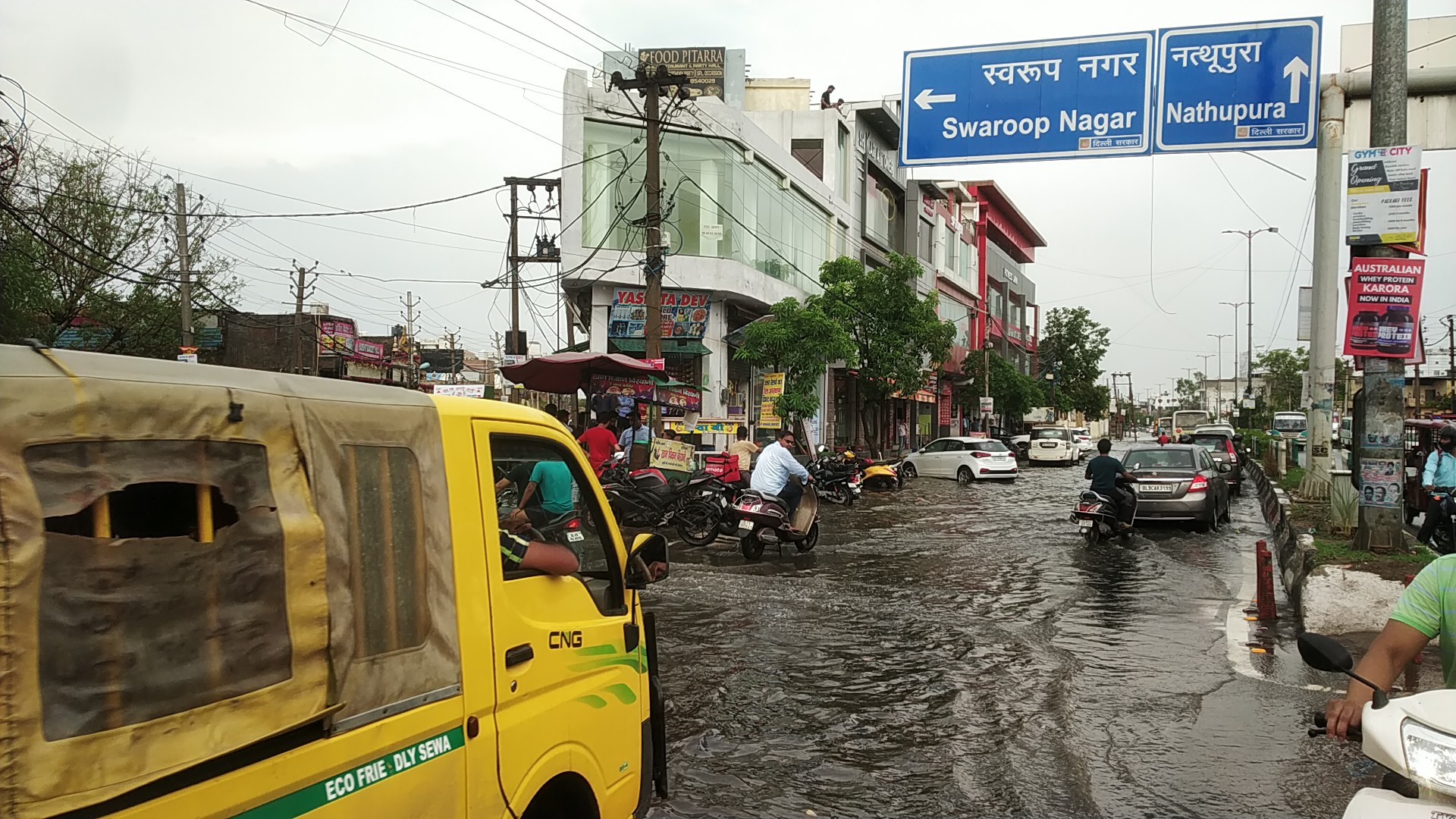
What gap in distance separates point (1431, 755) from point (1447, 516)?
13.1 meters

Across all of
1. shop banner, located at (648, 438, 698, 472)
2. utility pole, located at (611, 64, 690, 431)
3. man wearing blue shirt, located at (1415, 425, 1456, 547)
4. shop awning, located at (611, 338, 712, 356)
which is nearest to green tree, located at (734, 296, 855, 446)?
shop awning, located at (611, 338, 712, 356)

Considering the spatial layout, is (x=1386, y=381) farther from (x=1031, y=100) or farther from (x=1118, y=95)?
(x=1031, y=100)

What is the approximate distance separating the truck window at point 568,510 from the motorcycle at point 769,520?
31.2 ft

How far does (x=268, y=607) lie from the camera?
230 centimetres

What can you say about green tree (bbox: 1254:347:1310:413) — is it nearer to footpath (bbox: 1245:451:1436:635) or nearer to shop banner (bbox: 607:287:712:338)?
shop banner (bbox: 607:287:712:338)

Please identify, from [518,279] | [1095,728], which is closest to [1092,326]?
[518,279]

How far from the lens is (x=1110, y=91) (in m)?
11.7

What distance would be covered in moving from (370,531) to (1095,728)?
5156 millimetres

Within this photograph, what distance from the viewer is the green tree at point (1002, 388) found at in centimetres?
6003

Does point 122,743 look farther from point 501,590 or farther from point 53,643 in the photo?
point 501,590

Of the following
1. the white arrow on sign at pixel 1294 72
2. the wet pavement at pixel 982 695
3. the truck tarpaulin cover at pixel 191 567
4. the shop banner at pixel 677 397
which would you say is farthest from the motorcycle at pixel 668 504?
the truck tarpaulin cover at pixel 191 567

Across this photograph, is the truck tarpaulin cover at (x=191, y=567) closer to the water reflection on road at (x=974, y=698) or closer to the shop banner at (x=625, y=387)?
the water reflection on road at (x=974, y=698)

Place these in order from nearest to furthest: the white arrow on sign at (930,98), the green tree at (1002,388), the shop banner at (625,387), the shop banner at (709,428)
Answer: the white arrow on sign at (930,98) < the shop banner at (625,387) < the shop banner at (709,428) < the green tree at (1002,388)

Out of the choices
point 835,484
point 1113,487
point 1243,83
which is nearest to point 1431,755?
point 1243,83
